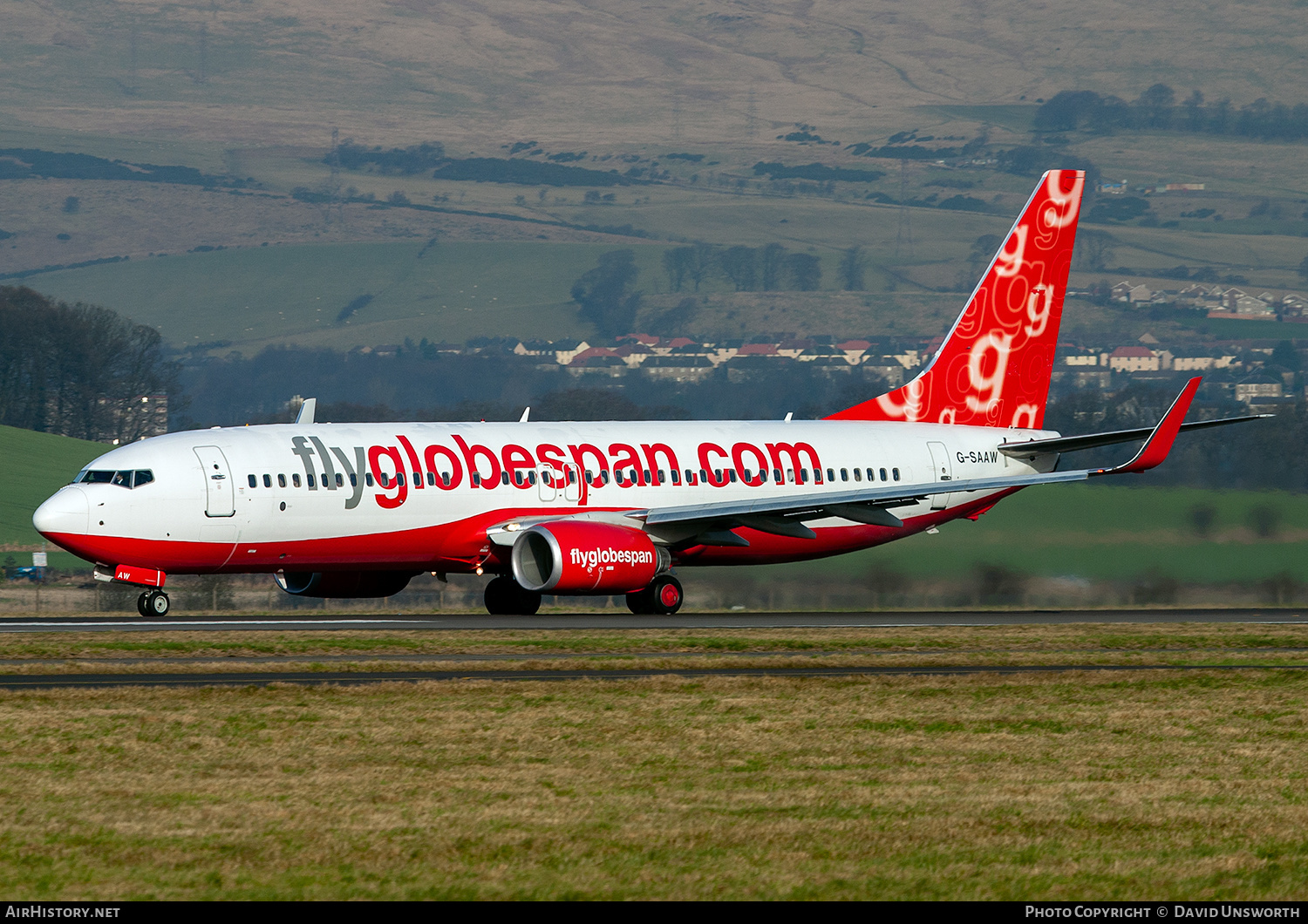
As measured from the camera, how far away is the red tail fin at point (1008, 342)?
50094 mm

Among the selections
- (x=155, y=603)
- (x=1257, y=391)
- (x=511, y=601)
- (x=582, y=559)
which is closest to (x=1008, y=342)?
(x=511, y=601)

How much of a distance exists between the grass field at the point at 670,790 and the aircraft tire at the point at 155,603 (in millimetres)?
15535

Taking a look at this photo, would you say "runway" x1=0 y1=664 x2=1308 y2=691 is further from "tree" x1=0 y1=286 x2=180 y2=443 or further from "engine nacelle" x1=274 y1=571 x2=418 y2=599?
"tree" x1=0 y1=286 x2=180 y2=443

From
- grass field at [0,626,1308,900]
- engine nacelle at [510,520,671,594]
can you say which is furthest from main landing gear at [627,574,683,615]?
grass field at [0,626,1308,900]

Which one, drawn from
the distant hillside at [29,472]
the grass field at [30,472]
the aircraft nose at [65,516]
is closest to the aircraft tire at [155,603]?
the aircraft nose at [65,516]

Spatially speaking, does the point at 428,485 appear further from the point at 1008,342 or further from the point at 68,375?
the point at 68,375

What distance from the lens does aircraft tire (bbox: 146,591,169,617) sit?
1533 inches

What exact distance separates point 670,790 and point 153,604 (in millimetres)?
24230

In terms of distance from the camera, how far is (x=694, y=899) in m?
12.7

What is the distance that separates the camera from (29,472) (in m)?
87.9

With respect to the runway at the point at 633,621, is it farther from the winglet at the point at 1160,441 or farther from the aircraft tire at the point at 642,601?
the winglet at the point at 1160,441

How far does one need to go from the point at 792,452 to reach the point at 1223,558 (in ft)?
39.6

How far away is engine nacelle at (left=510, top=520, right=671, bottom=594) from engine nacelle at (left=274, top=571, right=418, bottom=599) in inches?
121

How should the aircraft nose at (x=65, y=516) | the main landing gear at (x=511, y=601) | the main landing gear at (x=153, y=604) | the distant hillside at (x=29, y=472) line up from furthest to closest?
1. the distant hillside at (x=29, y=472)
2. the main landing gear at (x=511, y=601)
3. the main landing gear at (x=153, y=604)
4. the aircraft nose at (x=65, y=516)
